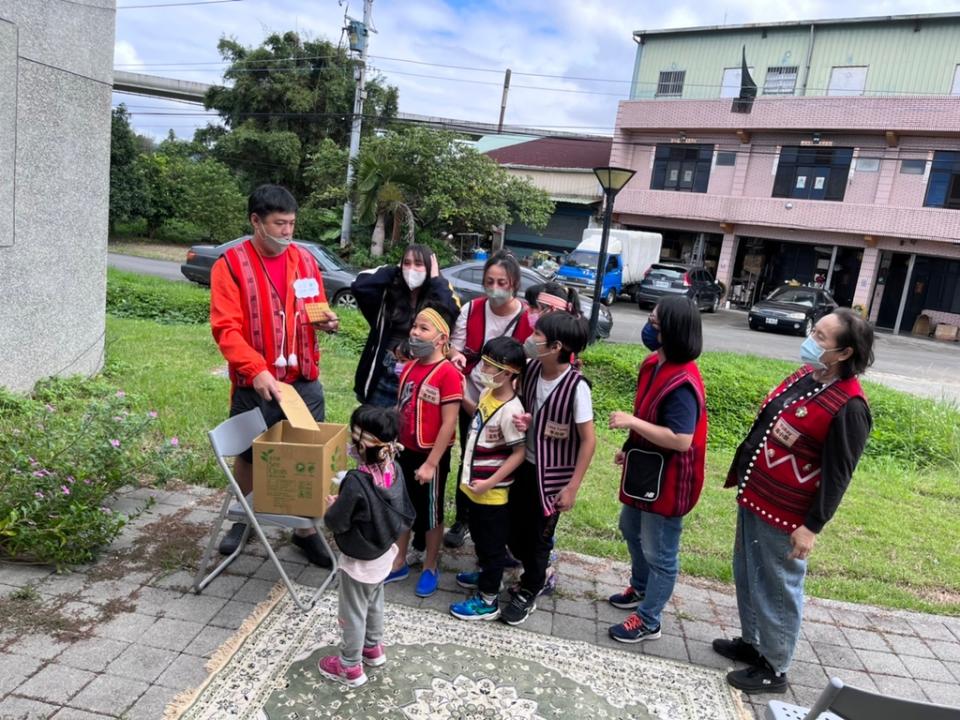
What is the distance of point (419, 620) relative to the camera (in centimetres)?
330

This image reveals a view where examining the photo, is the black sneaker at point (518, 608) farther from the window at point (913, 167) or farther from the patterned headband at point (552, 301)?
the window at point (913, 167)

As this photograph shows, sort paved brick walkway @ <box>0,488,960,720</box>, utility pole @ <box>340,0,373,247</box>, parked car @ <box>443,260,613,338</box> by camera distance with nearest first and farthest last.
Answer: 1. paved brick walkway @ <box>0,488,960,720</box>
2. parked car @ <box>443,260,613,338</box>
3. utility pole @ <box>340,0,373,247</box>

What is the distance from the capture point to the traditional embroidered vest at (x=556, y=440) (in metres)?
3.21

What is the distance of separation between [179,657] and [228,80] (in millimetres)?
26043

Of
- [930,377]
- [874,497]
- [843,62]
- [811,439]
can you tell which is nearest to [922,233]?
[843,62]

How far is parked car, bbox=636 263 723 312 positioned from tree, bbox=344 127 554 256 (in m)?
4.70

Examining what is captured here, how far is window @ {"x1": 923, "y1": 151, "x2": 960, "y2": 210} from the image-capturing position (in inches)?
810

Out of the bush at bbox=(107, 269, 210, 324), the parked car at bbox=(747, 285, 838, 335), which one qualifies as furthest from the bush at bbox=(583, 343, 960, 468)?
the parked car at bbox=(747, 285, 838, 335)

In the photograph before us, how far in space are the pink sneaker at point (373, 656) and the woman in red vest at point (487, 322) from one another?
0.95 m

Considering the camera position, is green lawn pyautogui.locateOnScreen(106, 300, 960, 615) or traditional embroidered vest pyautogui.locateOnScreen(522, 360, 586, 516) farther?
green lawn pyautogui.locateOnScreen(106, 300, 960, 615)

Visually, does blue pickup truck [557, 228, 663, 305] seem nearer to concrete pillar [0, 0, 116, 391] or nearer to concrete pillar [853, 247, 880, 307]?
concrete pillar [853, 247, 880, 307]

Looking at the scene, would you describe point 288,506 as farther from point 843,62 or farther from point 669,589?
point 843,62

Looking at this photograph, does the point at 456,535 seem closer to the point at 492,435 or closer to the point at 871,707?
the point at 492,435

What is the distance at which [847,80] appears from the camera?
76.7 feet
